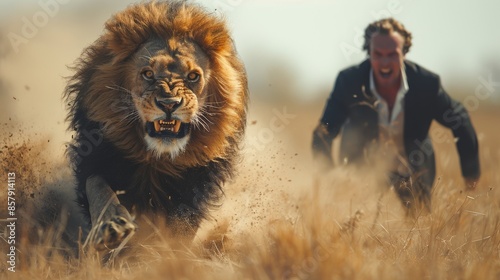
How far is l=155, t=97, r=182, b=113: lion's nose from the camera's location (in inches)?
199

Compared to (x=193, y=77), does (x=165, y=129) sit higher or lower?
lower

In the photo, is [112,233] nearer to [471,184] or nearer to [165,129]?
[165,129]

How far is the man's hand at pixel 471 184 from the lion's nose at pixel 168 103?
110 inches

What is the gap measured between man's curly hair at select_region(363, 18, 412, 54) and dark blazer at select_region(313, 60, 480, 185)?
33 cm

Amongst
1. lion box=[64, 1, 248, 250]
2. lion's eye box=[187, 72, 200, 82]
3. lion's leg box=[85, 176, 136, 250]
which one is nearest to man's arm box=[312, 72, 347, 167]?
lion box=[64, 1, 248, 250]

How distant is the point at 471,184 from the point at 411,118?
867 mm

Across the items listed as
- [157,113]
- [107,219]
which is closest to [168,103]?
[157,113]

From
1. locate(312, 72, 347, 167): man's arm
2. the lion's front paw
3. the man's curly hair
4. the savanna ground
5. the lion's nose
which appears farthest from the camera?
the man's curly hair

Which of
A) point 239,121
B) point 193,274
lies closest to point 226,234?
point 239,121

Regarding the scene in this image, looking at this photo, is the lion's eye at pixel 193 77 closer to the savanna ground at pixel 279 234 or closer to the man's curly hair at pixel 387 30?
the savanna ground at pixel 279 234

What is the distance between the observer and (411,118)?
7.65m

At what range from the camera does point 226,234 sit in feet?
19.7

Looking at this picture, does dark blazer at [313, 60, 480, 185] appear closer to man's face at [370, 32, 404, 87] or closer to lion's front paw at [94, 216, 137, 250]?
man's face at [370, 32, 404, 87]

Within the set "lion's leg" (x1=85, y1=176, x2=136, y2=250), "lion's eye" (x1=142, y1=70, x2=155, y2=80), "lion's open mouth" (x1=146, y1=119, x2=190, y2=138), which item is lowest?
"lion's leg" (x1=85, y1=176, x2=136, y2=250)
